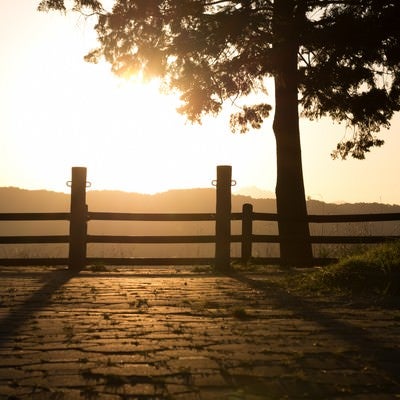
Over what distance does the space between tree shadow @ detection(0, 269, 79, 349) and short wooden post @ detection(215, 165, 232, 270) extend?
2874mm

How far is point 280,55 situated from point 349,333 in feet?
31.8

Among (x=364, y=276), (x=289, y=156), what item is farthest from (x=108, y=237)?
(x=364, y=276)

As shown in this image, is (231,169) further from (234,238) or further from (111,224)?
(111,224)

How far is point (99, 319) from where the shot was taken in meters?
5.68

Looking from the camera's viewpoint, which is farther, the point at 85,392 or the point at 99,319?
the point at 99,319

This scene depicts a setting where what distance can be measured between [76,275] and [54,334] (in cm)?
554

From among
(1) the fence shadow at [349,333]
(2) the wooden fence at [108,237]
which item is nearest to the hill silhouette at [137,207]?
(2) the wooden fence at [108,237]

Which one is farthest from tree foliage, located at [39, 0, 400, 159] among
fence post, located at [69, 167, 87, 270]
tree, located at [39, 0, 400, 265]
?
fence post, located at [69, 167, 87, 270]

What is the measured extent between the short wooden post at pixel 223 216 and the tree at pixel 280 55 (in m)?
1.67

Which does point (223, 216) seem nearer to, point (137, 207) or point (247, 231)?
point (247, 231)

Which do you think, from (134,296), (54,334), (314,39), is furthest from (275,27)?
(54,334)

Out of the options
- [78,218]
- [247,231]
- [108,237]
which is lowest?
[108,237]

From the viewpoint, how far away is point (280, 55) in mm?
13633

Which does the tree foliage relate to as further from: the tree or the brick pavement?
the brick pavement
